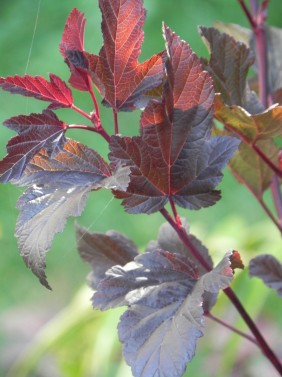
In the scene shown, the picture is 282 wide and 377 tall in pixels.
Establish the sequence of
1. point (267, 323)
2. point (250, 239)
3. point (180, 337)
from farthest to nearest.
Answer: point (267, 323), point (250, 239), point (180, 337)

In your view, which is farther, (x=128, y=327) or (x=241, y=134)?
(x=241, y=134)

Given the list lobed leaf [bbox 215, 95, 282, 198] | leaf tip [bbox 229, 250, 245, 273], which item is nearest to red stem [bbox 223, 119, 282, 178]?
lobed leaf [bbox 215, 95, 282, 198]

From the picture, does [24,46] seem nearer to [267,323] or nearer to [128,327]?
[267,323]

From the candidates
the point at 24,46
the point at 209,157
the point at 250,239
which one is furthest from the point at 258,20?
the point at 24,46

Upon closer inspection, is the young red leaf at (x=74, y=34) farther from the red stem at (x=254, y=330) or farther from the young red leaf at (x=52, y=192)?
the red stem at (x=254, y=330)

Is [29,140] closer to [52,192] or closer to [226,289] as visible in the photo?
[52,192]

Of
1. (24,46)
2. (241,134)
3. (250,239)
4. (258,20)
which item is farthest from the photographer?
(24,46)

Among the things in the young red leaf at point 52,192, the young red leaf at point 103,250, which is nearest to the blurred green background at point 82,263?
the young red leaf at point 103,250
